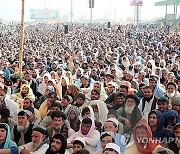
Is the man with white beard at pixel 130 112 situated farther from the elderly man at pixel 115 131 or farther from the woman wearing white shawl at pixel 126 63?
the woman wearing white shawl at pixel 126 63

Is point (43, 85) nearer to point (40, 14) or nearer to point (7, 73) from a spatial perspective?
point (7, 73)

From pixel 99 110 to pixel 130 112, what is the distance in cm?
43

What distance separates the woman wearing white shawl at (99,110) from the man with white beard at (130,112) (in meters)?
0.21

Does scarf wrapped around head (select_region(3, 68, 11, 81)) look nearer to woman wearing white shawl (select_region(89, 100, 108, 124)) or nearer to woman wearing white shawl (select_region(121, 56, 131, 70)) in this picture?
woman wearing white shawl (select_region(121, 56, 131, 70))

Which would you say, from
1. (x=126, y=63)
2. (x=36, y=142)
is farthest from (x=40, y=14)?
(x=36, y=142)

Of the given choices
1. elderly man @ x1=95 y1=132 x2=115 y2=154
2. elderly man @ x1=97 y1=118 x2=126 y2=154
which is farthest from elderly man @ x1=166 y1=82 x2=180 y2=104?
elderly man @ x1=95 y1=132 x2=115 y2=154

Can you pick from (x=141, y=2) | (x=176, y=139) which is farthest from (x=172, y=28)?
(x=176, y=139)

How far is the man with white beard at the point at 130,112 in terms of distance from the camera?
4.73 m

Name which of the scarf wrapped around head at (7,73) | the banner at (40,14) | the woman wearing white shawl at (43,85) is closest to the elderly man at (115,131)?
the woman wearing white shawl at (43,85)

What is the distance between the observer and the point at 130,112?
489 centimetres

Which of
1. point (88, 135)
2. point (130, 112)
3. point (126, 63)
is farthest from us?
point (126, 63)

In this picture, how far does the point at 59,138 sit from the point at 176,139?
1.08m

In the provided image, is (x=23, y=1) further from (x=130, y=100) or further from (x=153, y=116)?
(x=153, y=116)

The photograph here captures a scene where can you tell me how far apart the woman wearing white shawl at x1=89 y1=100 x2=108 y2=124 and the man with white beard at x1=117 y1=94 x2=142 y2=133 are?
208 millimetres
